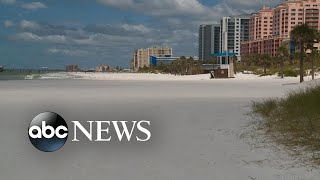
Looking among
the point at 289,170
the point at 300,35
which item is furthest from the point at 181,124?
the point at 300,35

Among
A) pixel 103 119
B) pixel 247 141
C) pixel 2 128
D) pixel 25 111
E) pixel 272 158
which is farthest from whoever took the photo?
pixel 25 111

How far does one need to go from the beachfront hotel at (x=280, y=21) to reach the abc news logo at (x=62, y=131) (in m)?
101

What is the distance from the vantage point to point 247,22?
178125 mm

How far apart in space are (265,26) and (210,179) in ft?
484

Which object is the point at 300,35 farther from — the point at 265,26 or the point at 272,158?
the point at 265,26

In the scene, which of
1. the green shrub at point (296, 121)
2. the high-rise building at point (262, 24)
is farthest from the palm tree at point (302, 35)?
the high-rise building at point (262, 24)

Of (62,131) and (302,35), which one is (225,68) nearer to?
(302,35)

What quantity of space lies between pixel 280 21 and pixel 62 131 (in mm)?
128767

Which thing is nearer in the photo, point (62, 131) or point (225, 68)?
point (62, 131)

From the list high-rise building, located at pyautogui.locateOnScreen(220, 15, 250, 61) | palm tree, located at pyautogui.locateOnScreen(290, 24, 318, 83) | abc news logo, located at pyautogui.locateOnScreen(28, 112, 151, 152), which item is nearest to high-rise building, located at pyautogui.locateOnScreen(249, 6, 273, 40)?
high-rise building, located at pyautogui.locateOnScreen(220, 15, 250, 61)

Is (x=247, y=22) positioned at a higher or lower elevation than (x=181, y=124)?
higher

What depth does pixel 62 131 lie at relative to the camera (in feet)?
21.8

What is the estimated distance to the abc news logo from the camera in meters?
6.34

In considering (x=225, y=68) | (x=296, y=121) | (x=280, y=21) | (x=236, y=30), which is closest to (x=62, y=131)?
(x=296, y=121)
